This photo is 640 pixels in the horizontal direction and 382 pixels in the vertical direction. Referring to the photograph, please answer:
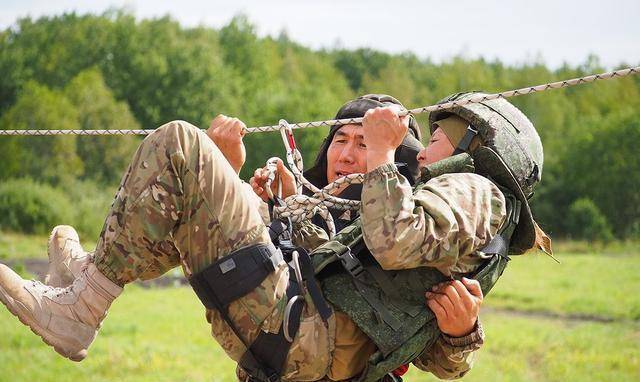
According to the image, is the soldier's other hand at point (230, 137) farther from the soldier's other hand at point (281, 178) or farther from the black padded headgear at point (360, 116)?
the black padded headgear at point (360, 116)

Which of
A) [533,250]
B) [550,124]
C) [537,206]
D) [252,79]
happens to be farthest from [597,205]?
[533,250]

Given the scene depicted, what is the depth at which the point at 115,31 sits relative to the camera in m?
69.2

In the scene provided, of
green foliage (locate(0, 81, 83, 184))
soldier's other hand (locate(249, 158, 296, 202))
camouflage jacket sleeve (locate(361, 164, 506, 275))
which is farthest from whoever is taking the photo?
green foliage (locate(0, 81, 83, 184))

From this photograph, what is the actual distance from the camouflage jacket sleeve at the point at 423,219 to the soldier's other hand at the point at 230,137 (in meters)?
1.09

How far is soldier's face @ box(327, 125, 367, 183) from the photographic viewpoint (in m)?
5.66

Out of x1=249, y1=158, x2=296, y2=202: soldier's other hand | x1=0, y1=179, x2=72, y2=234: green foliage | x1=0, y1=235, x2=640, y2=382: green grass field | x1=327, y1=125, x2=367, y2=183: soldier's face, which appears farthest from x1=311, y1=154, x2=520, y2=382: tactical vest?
x1=0, y1=179, x2=72, y2=234: green foliage

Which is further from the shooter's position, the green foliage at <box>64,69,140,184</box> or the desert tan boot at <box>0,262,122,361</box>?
the green foliage at <box>64,69,140,184</box>

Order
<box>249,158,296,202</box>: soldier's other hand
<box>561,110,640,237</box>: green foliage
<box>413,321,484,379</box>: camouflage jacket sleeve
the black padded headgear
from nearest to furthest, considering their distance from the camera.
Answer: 1. <box>413,321,484,379</box>: camouflage jacket sleeve
2. <box>249,158,296,202</box>: soldier's other hand
3. the black padded headgear
4. <box>561,110,640,237</box>: green foliage

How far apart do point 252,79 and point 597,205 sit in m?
35.5

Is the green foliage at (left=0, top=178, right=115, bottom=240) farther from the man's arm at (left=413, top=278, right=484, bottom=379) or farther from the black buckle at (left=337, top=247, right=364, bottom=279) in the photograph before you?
the black buckle at (left=337, top=247, right=364, bottom=279)

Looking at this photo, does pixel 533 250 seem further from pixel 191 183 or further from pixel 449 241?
pixel 191 183

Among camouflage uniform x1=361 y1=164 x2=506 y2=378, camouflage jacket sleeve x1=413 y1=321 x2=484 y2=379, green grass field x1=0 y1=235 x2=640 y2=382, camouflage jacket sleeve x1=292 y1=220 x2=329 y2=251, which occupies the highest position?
camouflage uniform x1=361 y1=164 x2=506 y2=378

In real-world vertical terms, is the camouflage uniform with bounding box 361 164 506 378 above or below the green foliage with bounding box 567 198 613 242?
above

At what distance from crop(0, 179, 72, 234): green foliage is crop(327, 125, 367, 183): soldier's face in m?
35.4
